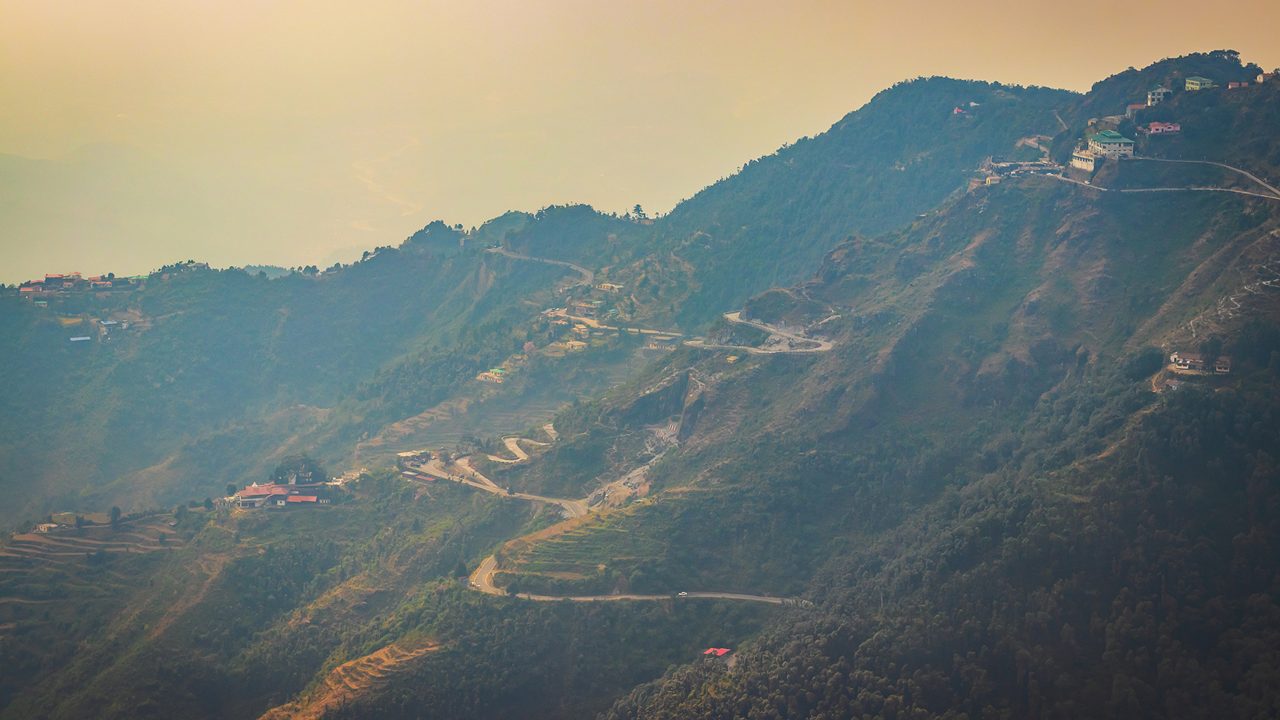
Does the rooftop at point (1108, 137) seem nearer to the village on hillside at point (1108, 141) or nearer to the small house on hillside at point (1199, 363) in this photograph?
the village on hillside at point (1108, 141)

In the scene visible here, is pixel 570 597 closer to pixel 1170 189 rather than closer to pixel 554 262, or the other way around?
pixel 1170 189

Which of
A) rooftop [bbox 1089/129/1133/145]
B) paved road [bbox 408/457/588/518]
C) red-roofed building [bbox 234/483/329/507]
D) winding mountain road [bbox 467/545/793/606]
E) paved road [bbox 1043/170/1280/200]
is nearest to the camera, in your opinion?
winding mountain road [bbox 467/545/793/606]

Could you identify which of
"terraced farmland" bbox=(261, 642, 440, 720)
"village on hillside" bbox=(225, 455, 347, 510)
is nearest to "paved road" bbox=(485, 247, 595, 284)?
"village on hillside" bbox=(225, 455, 347, 510)

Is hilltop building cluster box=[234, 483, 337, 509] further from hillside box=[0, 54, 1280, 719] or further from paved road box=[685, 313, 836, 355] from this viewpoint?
paved road box=[685, 313, 836, 355]

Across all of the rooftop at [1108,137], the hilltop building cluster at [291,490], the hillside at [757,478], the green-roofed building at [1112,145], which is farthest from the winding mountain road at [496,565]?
the rooftop at [1108,137]

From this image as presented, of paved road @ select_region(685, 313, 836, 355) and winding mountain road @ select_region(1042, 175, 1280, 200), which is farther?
paved road @ select_region(685, 313, 836, 355)

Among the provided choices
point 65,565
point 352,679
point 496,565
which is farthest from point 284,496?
point 352,679

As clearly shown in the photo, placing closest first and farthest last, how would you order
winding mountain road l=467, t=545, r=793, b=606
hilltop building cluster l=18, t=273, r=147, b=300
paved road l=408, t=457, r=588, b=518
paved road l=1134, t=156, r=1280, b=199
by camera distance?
winding mountain road l=467, t=545, r=793, b=606 → paved road l=1134, t=156, r=1280, b=199 → paved road l=408, t=457, r=588, b=518 → hilltop building cluster l=18, t=273, r=147, b=300

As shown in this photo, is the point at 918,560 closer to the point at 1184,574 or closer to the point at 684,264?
the point at 1184,574
